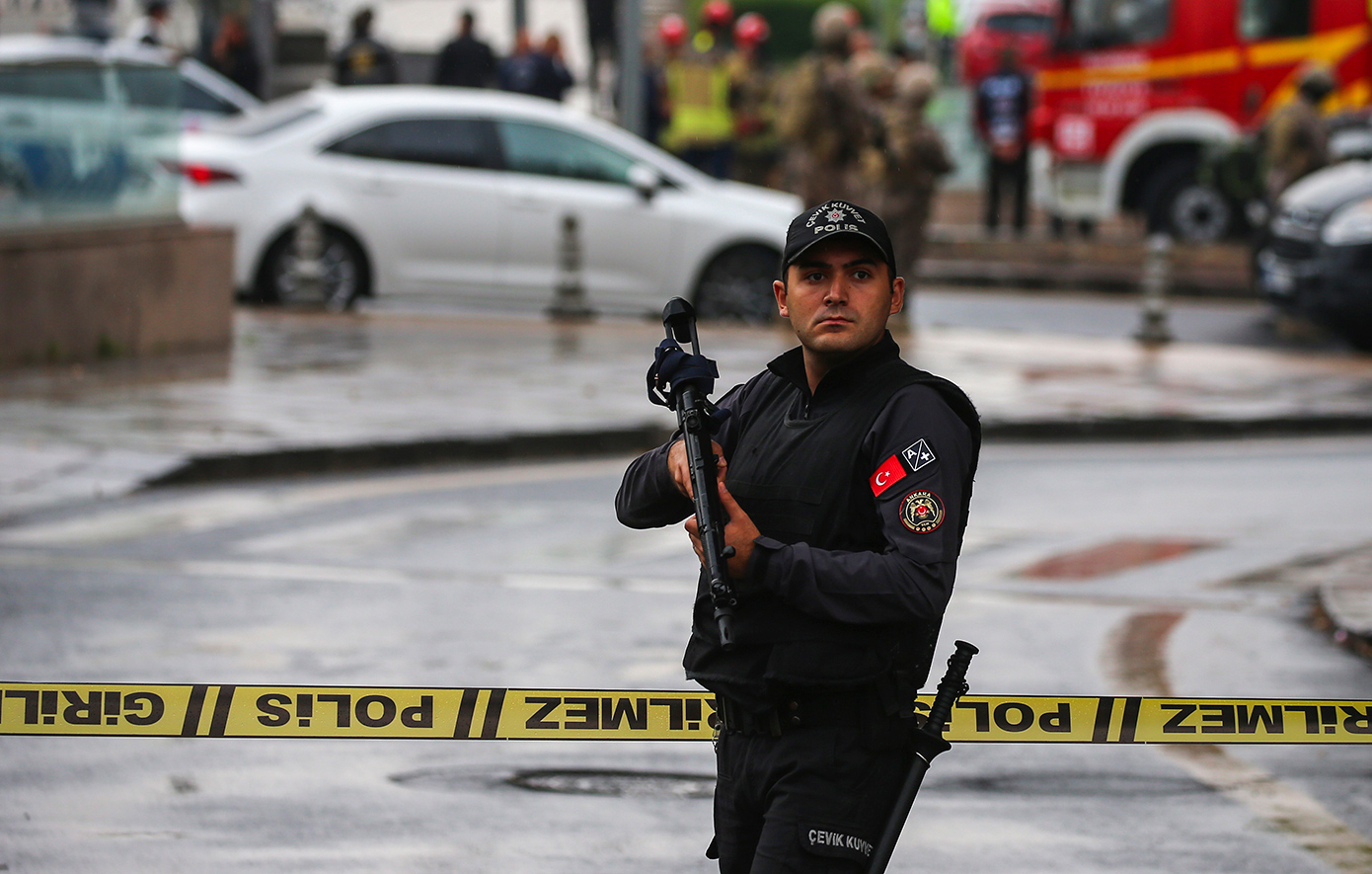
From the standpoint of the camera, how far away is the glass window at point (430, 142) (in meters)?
15.9

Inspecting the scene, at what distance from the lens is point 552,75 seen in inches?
880

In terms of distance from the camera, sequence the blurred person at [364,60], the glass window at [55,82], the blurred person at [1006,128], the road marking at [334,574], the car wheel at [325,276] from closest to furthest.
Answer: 1. the road marking at [334,574]
2. the glass window at [55,82]
3. the car wheel at [325,276]
4. the blurred person at [364,60]
5. the blurred person at [1006,128]

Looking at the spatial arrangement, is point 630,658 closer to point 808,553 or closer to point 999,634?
point 999,634

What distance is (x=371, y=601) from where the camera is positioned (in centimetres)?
810

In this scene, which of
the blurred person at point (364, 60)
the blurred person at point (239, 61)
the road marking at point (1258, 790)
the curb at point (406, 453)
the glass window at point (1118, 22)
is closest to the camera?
the road marking at point (1258, 790)

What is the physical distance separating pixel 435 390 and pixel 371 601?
195 inches

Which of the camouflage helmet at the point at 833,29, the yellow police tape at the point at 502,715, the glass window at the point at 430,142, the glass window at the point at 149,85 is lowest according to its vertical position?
the yellow police tape at the point at 502,715

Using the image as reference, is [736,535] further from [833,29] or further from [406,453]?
[833,29]

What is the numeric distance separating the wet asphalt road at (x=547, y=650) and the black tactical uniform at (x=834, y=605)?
1.76 metres

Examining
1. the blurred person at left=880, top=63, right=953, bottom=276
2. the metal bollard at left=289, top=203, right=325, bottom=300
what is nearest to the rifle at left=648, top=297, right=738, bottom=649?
the metal bollard at left=289, top=203, right=325, bottom=300

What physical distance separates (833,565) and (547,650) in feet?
13.6

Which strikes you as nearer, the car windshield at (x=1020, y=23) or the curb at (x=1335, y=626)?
the curb at (x=1335, y=626)

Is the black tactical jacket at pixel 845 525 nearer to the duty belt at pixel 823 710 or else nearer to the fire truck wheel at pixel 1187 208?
the duty belt at pixel 823 710

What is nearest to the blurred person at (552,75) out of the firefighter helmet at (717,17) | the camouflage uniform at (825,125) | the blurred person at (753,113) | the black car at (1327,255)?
the firefighter helmet at (717,17)
